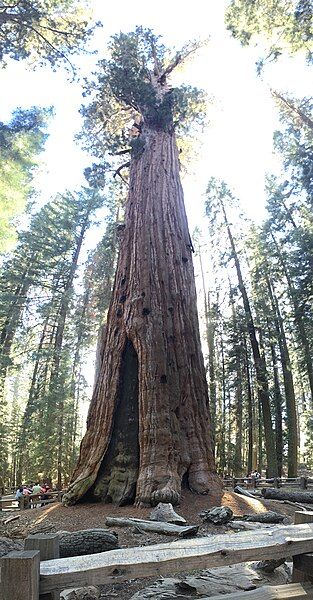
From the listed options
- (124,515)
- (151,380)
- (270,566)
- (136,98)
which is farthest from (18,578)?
(136,98)

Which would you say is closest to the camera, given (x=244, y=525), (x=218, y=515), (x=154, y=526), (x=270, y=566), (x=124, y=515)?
(x=270, y=566)

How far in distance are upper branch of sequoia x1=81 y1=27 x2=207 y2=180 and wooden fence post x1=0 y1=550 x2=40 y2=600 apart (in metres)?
11.4

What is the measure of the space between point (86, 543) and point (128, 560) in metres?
2.18

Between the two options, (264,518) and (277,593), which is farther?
(264,518)

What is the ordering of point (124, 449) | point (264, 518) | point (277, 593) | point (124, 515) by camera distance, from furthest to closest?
point (124, 449) → point (124, 515) → point (264, 518) → point (277, 593)

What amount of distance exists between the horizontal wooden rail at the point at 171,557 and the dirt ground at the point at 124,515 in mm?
2735

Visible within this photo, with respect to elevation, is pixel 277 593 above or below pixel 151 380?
below

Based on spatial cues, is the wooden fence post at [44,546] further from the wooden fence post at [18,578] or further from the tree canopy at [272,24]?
the tree canopy at [272,24]

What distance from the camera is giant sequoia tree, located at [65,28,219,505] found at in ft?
24.0

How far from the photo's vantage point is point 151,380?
7840 millimetres

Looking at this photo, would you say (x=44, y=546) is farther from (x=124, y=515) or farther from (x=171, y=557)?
(x=124, y=515)

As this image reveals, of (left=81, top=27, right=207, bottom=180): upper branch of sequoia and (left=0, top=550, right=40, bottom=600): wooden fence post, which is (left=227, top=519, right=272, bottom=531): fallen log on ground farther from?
(left=81, top=27, right=207, bottom=180): upper branch of sequoia

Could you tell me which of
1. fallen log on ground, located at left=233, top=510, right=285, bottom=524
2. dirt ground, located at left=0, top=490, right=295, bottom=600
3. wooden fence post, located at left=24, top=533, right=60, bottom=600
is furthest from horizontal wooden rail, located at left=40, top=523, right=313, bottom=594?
fallen log on ground, located at left=233, top=510, right=285, bottom=524

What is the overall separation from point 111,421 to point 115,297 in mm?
2906
